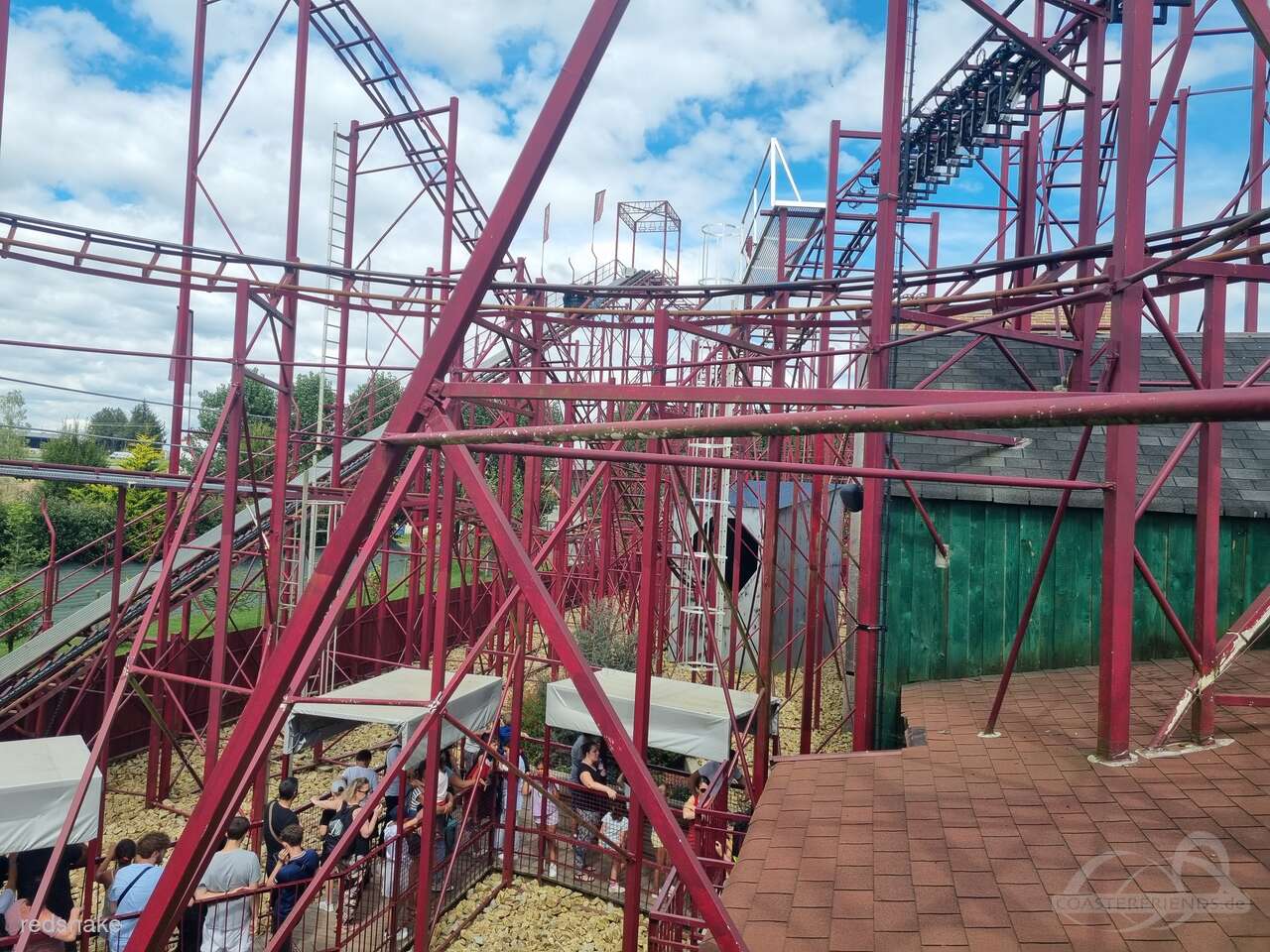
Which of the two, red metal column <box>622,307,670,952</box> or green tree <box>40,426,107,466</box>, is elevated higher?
green tree <box>40,426,107,466</box>

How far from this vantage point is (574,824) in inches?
302

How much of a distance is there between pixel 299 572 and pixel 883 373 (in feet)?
24.5

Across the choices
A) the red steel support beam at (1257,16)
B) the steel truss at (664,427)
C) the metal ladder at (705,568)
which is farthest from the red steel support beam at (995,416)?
the metal ladder at (705,568)

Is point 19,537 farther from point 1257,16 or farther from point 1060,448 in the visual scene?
point 1257,16

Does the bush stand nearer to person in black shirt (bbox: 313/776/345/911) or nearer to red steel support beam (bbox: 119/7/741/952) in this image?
person in black shirt (bbox: 313/776/345/911)

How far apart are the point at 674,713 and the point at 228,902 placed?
3.77 metres

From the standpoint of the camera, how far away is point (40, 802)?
16.7ft

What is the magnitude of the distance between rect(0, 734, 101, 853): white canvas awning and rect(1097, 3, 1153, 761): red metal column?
252 inches

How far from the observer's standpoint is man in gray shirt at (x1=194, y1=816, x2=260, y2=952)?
16.6 feet

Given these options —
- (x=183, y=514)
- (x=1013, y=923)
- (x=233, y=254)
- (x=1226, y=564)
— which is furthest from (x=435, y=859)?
(x=1226, y=564)

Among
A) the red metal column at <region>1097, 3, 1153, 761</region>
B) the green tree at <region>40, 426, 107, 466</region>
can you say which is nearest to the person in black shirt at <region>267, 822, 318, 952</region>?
the red metal column at <region>1097, 3, 1153, 761</region>

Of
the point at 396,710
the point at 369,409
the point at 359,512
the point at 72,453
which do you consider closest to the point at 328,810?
the point at 396,710

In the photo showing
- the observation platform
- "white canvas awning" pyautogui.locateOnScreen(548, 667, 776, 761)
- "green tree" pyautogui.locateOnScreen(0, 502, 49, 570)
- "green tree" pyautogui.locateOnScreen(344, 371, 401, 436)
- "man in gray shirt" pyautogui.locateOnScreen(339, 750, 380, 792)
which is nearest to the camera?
the observation platform

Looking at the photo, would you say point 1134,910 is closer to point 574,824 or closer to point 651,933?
point 651,933
